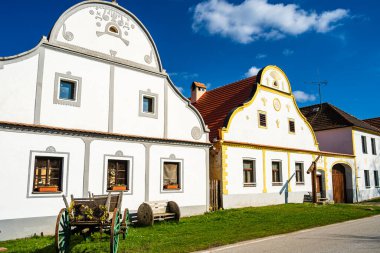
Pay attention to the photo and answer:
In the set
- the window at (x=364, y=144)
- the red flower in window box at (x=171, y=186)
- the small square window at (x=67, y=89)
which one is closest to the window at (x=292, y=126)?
the window at (x=364, y=144)

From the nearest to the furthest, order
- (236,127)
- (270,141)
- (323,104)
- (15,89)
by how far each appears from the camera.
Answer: (15,89) → (236,127) → (270,141) → (323,104)

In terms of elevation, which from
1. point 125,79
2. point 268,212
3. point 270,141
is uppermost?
point 125,79

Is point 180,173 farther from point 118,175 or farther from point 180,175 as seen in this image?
point 118,175

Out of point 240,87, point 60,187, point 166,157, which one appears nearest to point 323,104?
point 240,87

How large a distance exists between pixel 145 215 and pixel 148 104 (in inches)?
189

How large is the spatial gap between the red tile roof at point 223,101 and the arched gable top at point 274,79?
0.67m

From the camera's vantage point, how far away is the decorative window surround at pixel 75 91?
1166 centimetres

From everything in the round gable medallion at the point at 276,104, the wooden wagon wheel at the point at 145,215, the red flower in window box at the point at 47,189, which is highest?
the round gable medallion at the point at 276,104

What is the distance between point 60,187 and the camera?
11.3 m

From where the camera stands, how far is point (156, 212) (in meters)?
12.7

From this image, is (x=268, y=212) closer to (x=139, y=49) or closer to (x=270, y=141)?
(x=270, y=141)

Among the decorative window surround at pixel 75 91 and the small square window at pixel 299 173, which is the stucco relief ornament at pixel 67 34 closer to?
the decorative window surround at pixel 75 91

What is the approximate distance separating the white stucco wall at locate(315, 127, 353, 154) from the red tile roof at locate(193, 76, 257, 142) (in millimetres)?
10880

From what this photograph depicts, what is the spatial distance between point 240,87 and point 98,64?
37.3 feet
